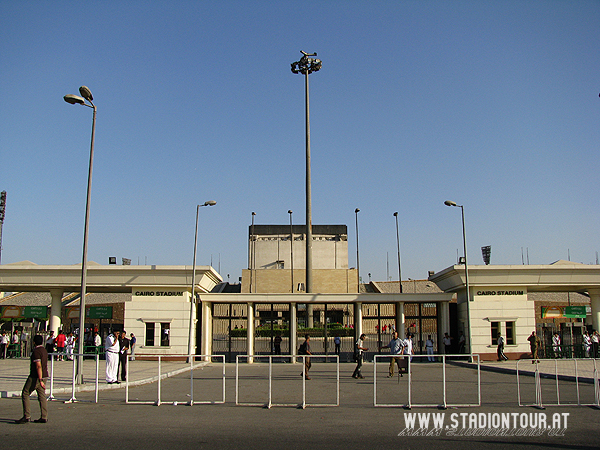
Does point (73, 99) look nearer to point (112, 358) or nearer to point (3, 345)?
point (112, 358)

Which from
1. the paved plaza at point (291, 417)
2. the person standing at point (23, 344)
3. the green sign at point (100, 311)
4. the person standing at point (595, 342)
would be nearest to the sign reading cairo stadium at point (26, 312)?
the person standing at point (23, 344)

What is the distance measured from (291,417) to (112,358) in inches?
337

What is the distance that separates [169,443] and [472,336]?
2462 cm

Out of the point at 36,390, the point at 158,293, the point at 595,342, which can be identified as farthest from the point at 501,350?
the point at 36,390

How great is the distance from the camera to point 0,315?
33.2 metres

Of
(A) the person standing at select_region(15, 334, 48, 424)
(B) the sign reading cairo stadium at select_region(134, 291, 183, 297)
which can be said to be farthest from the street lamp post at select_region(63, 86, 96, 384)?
(B) the sign reading cairo stadium at select_region(134, 291, 183, 297)

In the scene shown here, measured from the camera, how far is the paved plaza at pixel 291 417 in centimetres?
890

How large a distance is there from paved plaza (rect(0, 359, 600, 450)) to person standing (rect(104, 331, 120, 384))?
0.36 meters

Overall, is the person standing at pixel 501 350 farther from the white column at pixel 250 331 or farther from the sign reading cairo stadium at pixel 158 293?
the sign reading cairo stadium at pixel 158 293

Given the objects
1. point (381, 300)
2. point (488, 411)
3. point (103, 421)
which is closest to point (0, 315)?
point (381, 300)

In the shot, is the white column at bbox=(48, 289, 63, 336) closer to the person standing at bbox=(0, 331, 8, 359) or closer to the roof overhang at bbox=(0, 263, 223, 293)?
the roof overhang at bbox=(0, 263, 223, 293)

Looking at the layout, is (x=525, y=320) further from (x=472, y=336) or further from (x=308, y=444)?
(x=308, y=444)

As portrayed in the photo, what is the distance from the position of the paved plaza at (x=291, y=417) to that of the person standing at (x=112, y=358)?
1.18ft

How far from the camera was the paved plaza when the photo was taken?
350 inches
